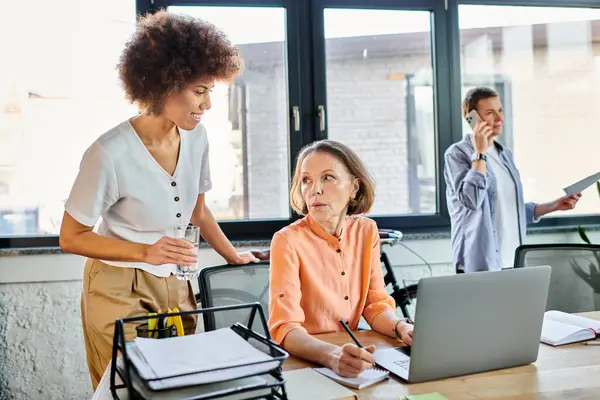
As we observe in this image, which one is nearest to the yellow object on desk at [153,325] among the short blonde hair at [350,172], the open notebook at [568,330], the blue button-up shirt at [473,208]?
the short blonde hair at [350,172]

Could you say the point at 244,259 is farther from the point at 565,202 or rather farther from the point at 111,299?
the point at 565,202

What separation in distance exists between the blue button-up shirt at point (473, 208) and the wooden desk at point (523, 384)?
135cm

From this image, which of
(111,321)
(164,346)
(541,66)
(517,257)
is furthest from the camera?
(541,66)

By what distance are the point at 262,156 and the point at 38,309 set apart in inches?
51.6

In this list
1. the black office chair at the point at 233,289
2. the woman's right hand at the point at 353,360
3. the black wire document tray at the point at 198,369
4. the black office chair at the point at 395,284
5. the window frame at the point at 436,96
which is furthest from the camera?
the window frame at the point at 436,96

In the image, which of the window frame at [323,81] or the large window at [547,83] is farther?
the large window at [547,83]

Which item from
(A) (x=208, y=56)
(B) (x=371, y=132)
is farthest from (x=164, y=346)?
(B) (x=371, y=132)

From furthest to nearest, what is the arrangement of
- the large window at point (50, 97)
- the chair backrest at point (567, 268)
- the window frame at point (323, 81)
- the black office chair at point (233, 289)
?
the window frame at point (323, 81)
the large window at point (50, 97)
the chair backrest at point (567, 268)
the black office chair at point (233, 289)

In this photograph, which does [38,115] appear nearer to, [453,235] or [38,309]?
[38,309]

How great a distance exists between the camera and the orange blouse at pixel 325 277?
1.64 m

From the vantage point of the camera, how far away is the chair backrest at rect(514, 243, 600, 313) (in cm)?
211

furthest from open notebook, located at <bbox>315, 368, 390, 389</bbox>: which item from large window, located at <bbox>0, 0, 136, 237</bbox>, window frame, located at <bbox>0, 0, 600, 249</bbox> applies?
large window, located at <bbox>0, 0, 136, 237</bbox>

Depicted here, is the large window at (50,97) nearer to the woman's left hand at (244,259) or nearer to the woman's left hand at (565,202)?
the woman's left hand at (244,259)

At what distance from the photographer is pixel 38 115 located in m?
3.06
